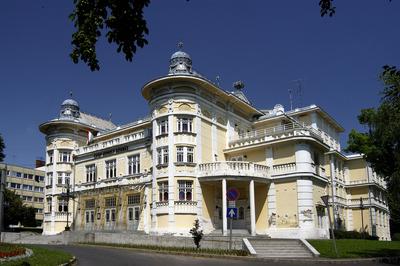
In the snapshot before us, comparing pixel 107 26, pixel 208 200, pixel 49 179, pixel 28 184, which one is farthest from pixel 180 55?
pixel 28 184

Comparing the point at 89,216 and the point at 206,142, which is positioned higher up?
the point at 206,142

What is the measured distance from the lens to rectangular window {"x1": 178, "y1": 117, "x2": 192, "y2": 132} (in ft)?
120

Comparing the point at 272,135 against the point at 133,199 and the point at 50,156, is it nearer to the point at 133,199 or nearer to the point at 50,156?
the point at 133,199

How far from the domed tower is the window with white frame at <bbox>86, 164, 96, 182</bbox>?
7.51 ft

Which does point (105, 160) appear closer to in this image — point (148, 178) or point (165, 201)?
point (148, 178)

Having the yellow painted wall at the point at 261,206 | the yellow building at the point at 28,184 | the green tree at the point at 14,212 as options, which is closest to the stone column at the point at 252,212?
the yellow painted wall at the point at 261,206

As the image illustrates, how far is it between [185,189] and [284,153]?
872 centimetres

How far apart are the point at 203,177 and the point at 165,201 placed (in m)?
3.54

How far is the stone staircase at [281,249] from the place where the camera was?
24.5 m

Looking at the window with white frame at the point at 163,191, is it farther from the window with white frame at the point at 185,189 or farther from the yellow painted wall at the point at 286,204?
the yellow painted wall at the point at 286,204

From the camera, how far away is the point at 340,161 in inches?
1917

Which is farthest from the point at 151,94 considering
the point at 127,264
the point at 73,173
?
the point at 127,264

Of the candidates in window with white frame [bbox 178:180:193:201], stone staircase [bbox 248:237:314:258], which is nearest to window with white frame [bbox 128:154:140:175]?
window with white frame [bbox 178:180:193:201]

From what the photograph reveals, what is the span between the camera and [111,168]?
4412 centimetres
